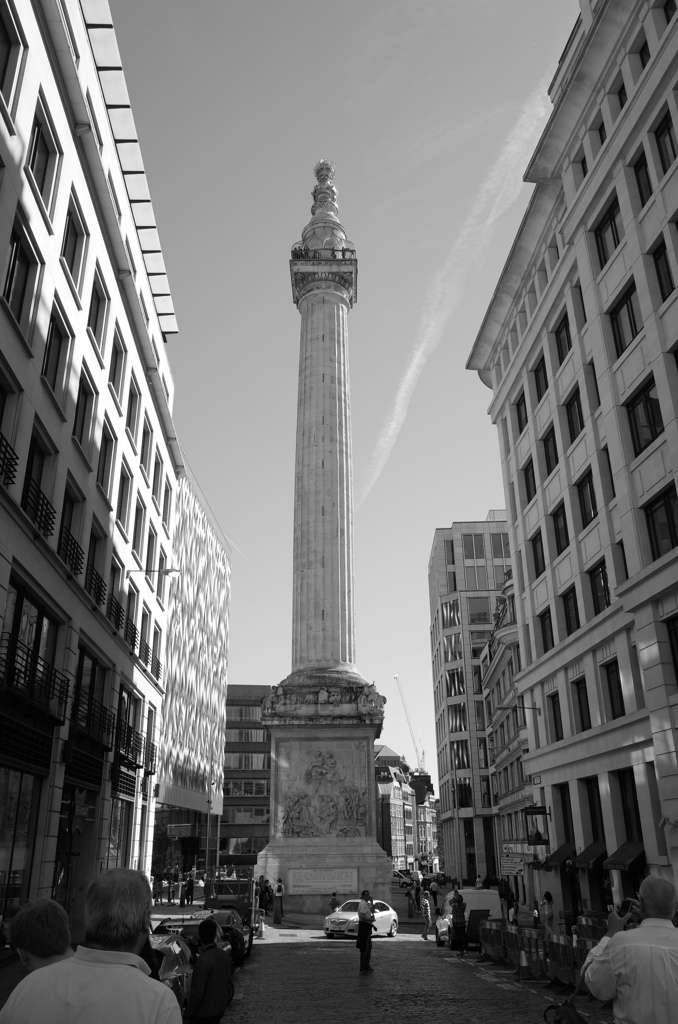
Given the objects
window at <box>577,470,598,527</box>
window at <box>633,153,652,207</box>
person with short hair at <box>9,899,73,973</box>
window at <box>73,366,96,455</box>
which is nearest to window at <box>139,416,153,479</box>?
window at <box>73,366,96,455</box>

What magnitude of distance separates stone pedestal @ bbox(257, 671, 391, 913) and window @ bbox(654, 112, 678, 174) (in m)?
30.5

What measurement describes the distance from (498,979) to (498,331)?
1214 inches

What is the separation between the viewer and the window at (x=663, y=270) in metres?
24.5

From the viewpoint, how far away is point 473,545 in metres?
94.1

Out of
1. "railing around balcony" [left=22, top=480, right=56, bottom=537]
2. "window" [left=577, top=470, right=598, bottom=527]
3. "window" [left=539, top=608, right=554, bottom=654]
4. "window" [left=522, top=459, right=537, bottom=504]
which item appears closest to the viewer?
"railing around balcony" [left=22, top=480, right=56, bottom=537]

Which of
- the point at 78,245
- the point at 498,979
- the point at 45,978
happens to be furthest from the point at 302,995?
the point at 78,245

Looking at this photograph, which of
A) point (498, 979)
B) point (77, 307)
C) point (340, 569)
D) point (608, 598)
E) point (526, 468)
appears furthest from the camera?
point (340, 569)

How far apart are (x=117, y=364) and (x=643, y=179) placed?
20.0 m

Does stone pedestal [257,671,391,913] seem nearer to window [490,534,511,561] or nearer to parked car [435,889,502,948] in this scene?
parked car [435,889,502,948]

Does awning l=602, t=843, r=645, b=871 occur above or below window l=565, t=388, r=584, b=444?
below

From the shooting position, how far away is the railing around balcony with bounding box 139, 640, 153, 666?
3616 centimetres

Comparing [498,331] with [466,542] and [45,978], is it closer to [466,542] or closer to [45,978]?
[45,978]

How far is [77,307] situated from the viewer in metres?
25.2

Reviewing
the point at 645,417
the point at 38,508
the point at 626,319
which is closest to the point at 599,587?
the point at 645,417
